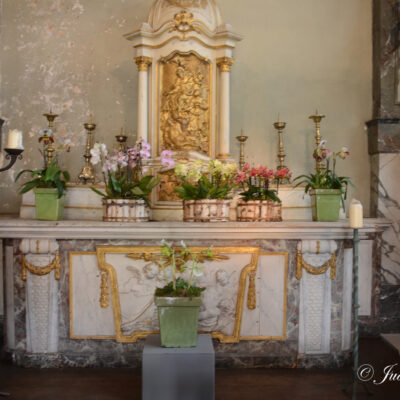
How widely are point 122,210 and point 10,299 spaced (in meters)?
1.17

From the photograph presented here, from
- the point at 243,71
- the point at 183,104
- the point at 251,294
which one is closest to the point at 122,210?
the point at 251,294

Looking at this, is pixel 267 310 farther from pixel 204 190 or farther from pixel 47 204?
pixel 47 204

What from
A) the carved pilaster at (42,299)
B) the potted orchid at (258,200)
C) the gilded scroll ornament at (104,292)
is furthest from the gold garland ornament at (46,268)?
the potted orchid at (258,200)

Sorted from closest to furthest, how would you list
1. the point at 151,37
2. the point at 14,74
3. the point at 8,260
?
the point at 8,260 → the point at 151,37 → the point at 14,74

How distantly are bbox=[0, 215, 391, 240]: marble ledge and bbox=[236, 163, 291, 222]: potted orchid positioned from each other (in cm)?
47

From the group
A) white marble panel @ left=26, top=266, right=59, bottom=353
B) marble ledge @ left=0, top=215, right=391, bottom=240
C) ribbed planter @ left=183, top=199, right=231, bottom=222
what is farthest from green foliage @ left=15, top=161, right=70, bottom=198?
ribbed planter @ left=183, top=199, right=231, bottom=222

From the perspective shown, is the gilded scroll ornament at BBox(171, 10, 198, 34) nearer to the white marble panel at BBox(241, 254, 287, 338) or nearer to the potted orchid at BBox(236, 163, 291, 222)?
the potted orchid at BBox(236, 163, 291, 222)

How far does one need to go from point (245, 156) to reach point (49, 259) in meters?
2.84

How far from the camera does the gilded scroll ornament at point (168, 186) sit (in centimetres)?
480

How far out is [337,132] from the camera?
19.0ft

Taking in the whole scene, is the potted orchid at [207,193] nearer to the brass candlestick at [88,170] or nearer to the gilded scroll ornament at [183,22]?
the brass candlestick at [88,170]

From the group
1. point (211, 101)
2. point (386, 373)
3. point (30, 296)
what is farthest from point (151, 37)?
point (386, 373)

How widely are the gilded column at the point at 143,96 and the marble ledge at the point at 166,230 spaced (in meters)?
1.45

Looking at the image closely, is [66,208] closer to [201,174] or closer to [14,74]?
[201,174]
